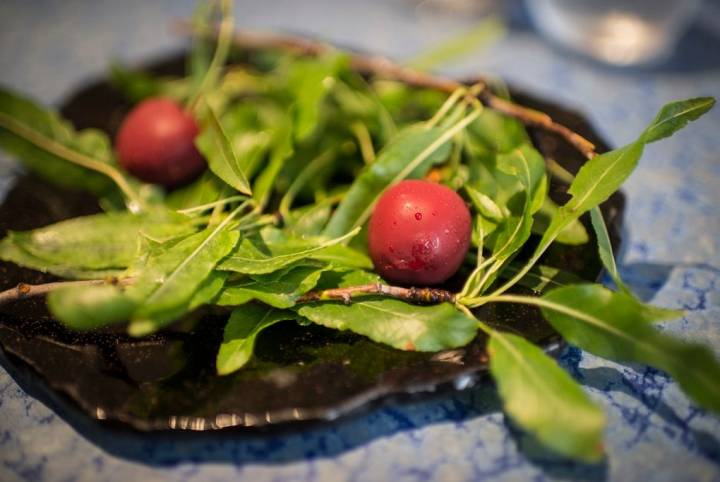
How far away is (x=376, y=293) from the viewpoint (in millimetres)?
623

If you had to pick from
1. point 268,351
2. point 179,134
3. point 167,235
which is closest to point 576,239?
point 268,351

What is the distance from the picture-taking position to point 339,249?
674 mm

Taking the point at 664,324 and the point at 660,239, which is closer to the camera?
the point at 664,324

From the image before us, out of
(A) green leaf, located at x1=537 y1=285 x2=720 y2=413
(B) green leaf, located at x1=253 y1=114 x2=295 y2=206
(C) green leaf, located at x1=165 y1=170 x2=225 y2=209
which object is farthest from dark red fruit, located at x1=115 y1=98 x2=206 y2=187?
(A) green leaf, located at x1=537 y1=285 x2=720 y2=413

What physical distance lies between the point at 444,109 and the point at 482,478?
0.46 meters

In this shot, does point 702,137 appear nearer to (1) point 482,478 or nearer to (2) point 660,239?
(2) point 660,239

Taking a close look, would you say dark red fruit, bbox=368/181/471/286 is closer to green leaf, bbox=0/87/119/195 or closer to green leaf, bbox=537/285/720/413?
green leaf, bbox=537/285/720/413

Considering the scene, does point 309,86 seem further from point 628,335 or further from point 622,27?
point 622,27

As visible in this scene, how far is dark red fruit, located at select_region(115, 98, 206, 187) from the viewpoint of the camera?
88 centimetres

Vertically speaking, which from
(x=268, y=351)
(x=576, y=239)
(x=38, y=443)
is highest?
(x=576, y=239)

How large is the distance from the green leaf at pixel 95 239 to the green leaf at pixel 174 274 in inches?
2.8

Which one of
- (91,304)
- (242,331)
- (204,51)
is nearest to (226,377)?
(242,331)

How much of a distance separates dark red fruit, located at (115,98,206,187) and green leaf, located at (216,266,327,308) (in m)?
0.33

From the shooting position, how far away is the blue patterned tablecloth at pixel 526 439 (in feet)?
1.84
